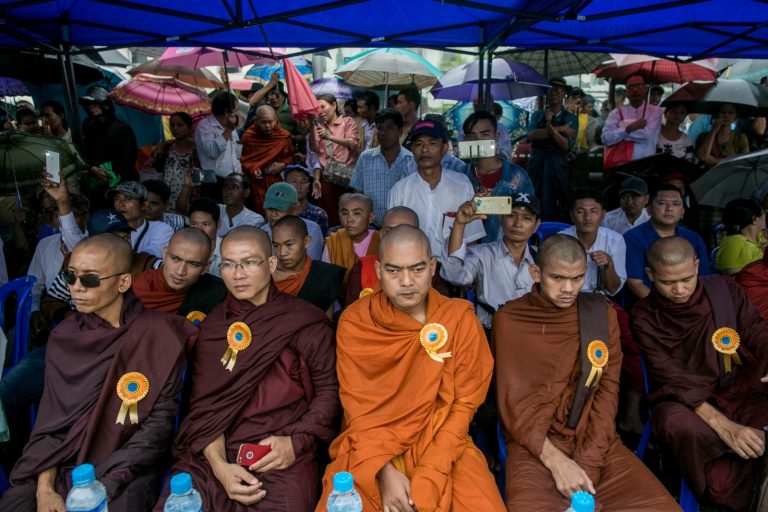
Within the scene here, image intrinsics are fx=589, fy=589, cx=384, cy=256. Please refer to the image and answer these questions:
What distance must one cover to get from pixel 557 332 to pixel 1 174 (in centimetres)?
464

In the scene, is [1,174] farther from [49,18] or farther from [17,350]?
[17,350]

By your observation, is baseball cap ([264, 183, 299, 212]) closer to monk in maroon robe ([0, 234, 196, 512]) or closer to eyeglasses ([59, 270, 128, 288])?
monk in maroon robe ([0, 234, 196, 512])

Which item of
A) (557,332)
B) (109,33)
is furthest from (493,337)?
(109,33)

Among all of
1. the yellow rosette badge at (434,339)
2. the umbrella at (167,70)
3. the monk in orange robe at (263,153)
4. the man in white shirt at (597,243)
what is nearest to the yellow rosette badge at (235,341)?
the yellow rosette badge at (434,339)

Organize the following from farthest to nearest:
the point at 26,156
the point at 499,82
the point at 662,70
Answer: the point at 662,70, the point at 499,82, the point at 26,156

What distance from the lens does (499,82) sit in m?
7.04

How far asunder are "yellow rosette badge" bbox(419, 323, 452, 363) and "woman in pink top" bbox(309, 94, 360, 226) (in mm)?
3791

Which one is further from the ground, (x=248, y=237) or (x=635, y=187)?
(x=248, y=237)

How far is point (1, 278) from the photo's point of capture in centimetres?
420

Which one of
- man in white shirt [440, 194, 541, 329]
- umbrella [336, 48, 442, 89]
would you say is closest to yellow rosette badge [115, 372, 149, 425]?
man in white shirt [440, 194, 541, 329]

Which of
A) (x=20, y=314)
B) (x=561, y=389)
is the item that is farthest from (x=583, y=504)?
(x=20, y=314)

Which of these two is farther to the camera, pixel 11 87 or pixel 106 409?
pixel 11 87

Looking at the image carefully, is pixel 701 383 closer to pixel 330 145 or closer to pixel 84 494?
pixel 84 494

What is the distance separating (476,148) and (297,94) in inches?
118
